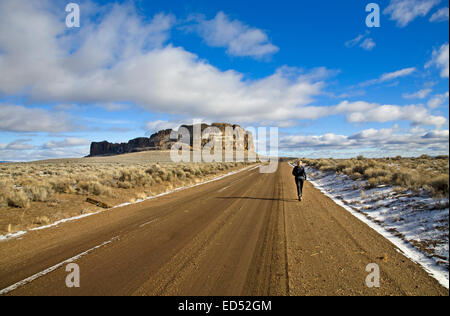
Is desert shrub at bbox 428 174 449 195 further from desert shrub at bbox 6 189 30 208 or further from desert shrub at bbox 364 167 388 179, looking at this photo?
desert shrub at bbox 6 189 30 208

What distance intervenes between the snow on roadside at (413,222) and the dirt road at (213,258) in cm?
34

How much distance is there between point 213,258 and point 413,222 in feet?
19.8

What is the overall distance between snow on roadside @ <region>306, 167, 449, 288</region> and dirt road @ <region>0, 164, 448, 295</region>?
1.13ft

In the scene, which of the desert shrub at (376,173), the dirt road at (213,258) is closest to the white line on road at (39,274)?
the dirt road at (213,258)

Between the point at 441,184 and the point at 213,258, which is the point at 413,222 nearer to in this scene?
the point at 441,184

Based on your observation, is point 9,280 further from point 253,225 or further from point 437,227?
point 437,227

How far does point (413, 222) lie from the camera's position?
21.9 feet

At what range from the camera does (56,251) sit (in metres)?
5.38

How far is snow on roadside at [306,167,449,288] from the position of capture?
185 inches

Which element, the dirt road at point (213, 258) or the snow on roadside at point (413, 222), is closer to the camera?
the dirt road at point (213, 258)

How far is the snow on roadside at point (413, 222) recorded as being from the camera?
469 cm

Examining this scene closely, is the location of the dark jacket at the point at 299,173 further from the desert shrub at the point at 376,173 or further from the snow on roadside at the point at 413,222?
the desert shrub at the point at 376,173

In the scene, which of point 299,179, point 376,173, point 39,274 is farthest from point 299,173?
point 39,274
